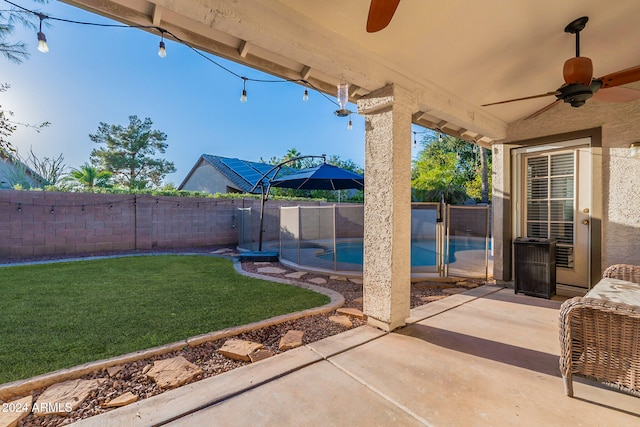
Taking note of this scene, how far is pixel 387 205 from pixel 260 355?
171 centimetres

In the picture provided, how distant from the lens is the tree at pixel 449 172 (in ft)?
45.8

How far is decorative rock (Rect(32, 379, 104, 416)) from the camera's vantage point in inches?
63.9

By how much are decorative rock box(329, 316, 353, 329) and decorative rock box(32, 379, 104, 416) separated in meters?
1.98

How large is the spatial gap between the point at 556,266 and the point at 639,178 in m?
1.42

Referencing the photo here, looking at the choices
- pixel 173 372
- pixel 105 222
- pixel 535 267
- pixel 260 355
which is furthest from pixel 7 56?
pixel 535 267

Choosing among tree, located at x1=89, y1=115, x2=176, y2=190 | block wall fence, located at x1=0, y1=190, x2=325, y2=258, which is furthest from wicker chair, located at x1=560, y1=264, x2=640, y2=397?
tree, located at x1=89, y1=115, x2=176, y2=190

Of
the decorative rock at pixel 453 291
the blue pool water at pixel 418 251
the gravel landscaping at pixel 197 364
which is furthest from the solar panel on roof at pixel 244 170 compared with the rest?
the gravel landscaping at pixel 197 364

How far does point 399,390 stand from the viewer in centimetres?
179

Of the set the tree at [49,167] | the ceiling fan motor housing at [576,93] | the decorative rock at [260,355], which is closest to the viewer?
the decorative rock at [260,355]

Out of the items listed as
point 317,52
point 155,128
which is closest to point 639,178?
point 317,52

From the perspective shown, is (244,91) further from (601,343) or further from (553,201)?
(553,201)

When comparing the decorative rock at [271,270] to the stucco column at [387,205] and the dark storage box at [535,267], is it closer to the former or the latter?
the stucco column at [387,205]

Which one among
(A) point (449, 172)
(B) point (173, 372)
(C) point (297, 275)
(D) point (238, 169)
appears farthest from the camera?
(D) point (238, 169)

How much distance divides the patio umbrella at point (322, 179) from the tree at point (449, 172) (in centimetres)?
733
